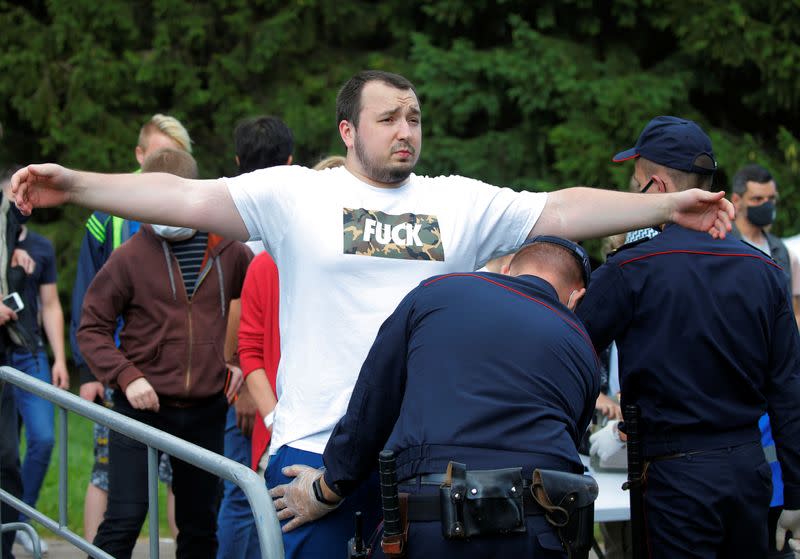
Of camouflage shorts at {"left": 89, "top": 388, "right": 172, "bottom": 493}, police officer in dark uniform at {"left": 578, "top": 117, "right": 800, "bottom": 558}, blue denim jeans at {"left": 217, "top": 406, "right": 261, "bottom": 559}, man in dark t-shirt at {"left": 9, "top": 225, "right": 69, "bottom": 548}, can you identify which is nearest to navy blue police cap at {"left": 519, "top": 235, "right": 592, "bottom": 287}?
police officer in dark uniform at {"left": 578, "top": 117, "right": 800, "bottom": 558}

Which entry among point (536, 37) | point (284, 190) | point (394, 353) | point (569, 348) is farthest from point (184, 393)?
point (536, 37)

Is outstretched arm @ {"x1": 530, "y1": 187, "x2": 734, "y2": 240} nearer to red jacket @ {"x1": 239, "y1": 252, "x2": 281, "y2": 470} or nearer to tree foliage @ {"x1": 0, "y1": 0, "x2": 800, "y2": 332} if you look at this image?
red jacket @ {"x1": 239, "y1": 252, "x2": 281, "y2": 470}

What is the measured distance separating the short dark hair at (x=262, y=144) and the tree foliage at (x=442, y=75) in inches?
239

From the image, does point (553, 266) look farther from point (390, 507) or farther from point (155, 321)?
point (155, 321)

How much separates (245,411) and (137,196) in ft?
6.38

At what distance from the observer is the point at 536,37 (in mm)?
10758

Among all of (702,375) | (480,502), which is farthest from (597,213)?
(480,502)

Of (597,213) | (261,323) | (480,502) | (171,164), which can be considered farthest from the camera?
(171,164)

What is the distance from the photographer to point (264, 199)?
3.18m

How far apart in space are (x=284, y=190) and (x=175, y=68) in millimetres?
9403

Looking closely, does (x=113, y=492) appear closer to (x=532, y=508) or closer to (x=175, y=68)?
(x=532, y=508)

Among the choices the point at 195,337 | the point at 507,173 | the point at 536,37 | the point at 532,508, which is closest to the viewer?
the point at 532,508

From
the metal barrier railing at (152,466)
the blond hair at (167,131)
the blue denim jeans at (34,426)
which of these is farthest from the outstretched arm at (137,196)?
the blue denim jeans at (34,426)

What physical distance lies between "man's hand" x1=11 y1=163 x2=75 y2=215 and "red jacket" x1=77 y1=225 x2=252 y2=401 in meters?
1.72
